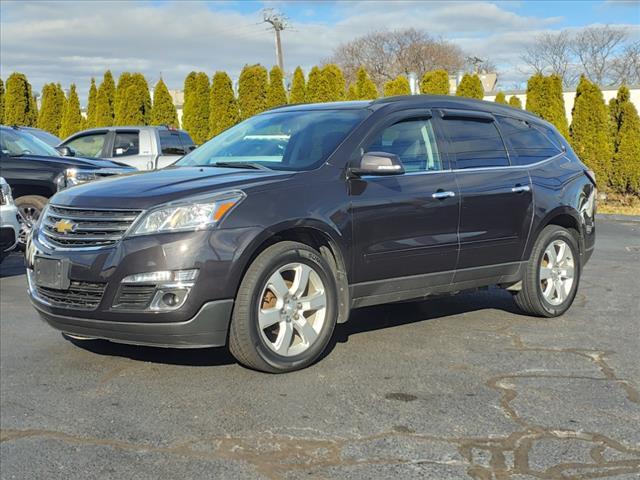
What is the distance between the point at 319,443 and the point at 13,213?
6158mm

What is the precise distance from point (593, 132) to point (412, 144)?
1503 cm

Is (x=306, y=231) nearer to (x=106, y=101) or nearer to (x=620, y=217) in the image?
(x=620, y=217)

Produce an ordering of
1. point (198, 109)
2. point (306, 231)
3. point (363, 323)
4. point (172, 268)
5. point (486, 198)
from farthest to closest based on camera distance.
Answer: point (198, 109)
point (363, 323)
point (486, 198)
point (306, 231)
point (172, 268)

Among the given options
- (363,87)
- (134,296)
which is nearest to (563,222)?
(134,296)

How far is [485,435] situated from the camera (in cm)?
374

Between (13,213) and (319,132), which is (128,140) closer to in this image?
(13,213)

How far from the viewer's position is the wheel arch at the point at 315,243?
4.55 meters

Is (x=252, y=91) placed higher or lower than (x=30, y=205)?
higher

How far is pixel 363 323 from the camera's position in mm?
6227

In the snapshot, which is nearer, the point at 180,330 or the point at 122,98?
the point at 180,330

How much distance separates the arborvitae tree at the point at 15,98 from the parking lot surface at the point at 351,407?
24.8 metres

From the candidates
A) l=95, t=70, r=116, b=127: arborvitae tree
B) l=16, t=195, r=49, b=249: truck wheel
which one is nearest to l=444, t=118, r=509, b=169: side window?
l=16, t=195, r=49, b=249: truck wheel

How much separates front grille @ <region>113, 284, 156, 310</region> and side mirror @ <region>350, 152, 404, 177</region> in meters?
1.58

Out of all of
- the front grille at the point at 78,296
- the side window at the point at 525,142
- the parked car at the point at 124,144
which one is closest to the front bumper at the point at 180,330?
the front grille at the point at 78,296
